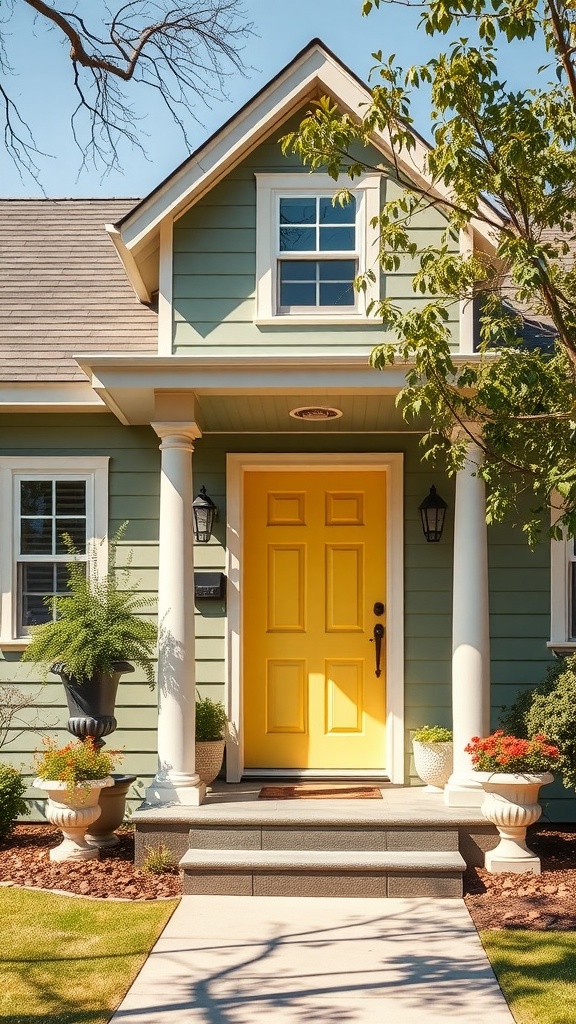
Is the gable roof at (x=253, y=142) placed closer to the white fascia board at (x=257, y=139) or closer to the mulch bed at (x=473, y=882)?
the white fascia board at (x=257, y=139)

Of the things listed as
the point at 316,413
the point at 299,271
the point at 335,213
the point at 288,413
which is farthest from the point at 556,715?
the point at 335,213

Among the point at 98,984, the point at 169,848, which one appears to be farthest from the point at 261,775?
the point at 98,984

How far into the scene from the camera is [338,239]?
Answer: 25.2ft

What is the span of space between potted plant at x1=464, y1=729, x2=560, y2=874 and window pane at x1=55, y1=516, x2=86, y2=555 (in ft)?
12.0

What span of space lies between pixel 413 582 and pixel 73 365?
10.8 ft

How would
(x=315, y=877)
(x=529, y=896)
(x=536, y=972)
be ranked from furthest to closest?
(x=315, y=877)
(x=529, y=896)
(x=536, y=972)

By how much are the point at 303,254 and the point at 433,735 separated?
3.75m

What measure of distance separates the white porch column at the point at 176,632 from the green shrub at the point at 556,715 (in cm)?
229

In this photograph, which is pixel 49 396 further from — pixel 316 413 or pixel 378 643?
pixel 378 643

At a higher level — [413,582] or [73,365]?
[73,365]

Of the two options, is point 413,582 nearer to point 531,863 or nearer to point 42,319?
point 531,863

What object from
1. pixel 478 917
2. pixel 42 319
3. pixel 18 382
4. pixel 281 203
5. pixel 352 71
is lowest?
pixel 478 917

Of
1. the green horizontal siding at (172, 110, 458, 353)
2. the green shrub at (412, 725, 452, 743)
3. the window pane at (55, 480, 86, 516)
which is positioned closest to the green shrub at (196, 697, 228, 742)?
the green shrub at (412, 725, 452, 743)

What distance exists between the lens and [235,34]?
5.73m
